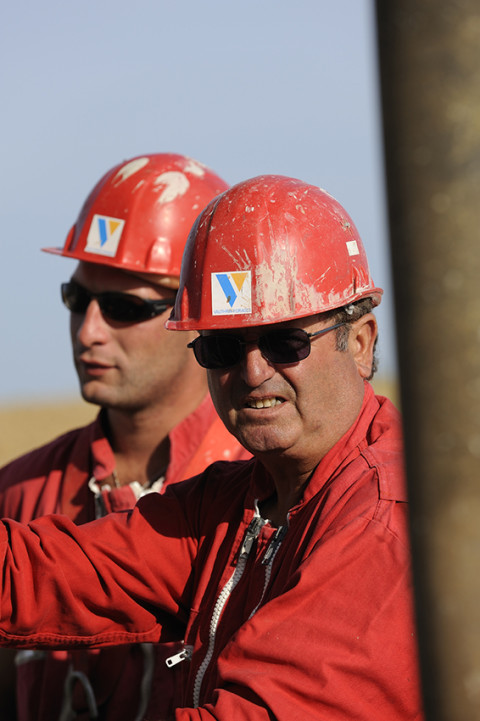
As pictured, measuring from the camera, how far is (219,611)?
Answer: 2992 mm

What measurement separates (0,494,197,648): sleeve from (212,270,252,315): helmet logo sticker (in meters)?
0.71

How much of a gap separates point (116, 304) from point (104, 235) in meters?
0.37

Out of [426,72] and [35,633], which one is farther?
[35,633]

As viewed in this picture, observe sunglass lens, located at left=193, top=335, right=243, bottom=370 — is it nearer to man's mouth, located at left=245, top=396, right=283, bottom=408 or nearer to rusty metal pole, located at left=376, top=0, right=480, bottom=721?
man's mouth, located at left=245, top=396, right=283, bottom=408

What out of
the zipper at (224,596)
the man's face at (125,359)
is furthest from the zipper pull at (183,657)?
the man's face at (125,359)

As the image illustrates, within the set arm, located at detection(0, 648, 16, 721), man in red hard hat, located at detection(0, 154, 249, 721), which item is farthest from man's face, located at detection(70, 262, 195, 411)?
arm, located at detection(0, 648, 16, 721)

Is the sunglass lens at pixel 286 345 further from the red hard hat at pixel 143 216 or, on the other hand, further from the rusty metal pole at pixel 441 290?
the red hard hat at pixel 143 216

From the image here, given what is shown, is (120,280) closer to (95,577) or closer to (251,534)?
(95,577)

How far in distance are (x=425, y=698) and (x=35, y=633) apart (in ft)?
7.34

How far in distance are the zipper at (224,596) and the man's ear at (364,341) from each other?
576 millimetres

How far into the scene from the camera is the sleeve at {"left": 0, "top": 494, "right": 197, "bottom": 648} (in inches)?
125

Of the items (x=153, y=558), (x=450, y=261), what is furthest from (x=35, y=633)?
(x=450, y=261)

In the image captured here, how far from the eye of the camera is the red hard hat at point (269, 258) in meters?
3.00

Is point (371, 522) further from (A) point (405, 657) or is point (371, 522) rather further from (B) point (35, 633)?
(B) point (35, 633)
